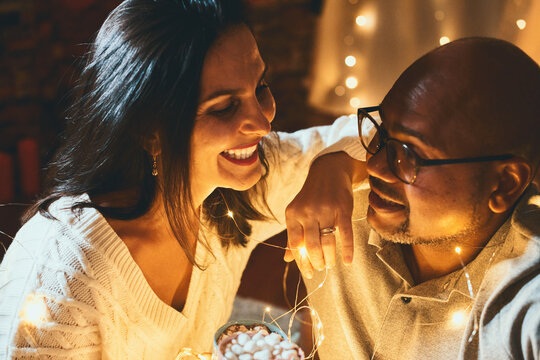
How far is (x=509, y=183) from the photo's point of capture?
4.52 ft

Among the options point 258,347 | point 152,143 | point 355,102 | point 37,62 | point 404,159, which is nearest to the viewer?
point 258,347

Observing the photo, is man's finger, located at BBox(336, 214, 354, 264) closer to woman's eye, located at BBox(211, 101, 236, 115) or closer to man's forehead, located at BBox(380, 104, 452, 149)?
man's forehead, located at BBox(380, 104, 452, 149)

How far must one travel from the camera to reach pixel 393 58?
4.54 meters

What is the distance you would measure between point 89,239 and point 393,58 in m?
3.62

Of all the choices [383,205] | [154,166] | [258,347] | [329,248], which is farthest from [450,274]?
[154,166]

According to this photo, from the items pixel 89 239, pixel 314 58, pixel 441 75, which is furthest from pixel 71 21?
pixel 441 75

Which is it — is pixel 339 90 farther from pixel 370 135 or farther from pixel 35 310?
pixel 35 310

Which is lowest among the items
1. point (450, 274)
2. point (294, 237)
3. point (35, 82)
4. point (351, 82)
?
point (351, 82)

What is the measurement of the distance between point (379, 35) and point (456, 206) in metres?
3.39

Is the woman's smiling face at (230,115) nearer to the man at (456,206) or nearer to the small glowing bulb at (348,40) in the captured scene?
the man at (456,206)

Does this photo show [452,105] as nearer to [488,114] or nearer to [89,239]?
[488,114]

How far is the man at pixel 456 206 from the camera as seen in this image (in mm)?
1281

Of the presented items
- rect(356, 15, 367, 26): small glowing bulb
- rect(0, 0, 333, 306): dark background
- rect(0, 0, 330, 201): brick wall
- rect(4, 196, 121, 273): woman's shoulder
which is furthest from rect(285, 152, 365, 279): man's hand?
rect(356, 15, 367, 26): small glowing bulb

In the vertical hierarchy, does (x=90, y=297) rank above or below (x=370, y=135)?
below
